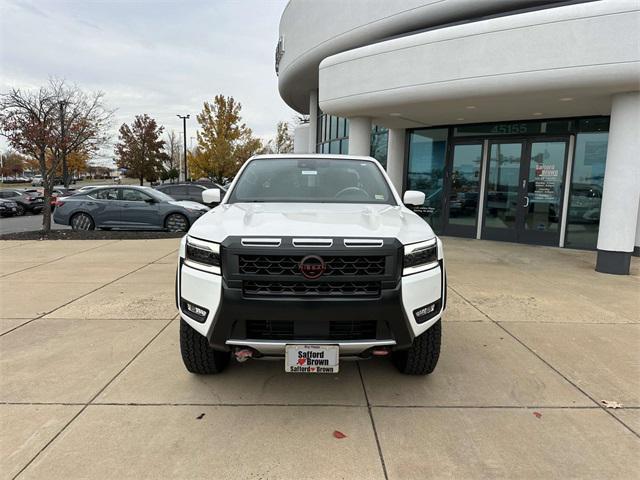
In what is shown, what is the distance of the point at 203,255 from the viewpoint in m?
2.84

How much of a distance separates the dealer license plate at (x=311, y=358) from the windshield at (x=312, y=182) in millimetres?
1575

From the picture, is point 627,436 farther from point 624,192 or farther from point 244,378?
point 624,192

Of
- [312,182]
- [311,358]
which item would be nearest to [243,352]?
[311,358]

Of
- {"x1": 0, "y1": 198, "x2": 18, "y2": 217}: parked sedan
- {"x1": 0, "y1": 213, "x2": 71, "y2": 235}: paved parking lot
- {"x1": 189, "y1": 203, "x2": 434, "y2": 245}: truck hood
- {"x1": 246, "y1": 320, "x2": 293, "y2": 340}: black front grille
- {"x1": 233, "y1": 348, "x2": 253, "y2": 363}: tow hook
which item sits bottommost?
{"x1": 0, "y1": 213, "x2": 71, "y2": 235}: paved parking lot

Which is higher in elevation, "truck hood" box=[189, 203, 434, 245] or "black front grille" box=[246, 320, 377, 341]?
"truck hood" box=[189, 203, 434, 245]

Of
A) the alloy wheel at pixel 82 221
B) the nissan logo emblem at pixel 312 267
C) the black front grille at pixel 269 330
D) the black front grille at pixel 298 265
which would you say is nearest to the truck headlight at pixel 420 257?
the black front grille at pixel 298 265

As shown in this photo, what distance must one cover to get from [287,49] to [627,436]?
61.4 ft

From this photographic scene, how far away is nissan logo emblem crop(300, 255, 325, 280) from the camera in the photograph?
2.65 metres

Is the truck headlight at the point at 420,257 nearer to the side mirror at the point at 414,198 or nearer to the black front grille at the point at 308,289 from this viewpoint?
the black front grille at the point at 308,289

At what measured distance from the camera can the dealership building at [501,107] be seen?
23.7ft

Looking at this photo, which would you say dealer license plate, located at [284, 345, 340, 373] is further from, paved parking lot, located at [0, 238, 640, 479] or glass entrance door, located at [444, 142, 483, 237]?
glass entrance door, located at [444, 142, 483, 237]

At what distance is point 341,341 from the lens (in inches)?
106

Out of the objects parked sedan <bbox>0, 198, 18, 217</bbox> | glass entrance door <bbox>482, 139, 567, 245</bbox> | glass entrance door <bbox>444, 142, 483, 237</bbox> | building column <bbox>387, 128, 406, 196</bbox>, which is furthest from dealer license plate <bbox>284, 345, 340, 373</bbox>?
parked sedan <bbox>0, 198, 18, 217</bbox>

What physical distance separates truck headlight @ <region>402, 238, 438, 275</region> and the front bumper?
59 millimetres
